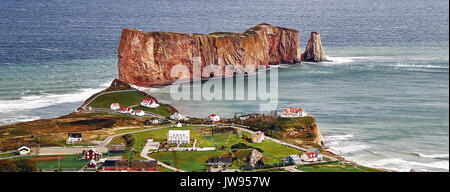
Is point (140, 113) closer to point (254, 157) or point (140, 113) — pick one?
point (140, 113)

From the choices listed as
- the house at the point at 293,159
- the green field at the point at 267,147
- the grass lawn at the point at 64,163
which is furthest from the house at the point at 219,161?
the grass lawn at the point at 64,163

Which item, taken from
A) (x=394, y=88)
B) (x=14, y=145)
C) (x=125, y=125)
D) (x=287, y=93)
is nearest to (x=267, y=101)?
(x=287, y=93)

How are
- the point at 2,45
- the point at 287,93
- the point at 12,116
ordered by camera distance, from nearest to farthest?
1. the point at 12,116
2. the point at 287,93
3. the point at 2,45

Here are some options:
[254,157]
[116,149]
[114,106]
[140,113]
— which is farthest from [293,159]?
[114,106]

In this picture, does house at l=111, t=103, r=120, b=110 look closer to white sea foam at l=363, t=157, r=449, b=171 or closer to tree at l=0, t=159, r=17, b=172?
tree at l=0, t=159, r=17, b=172

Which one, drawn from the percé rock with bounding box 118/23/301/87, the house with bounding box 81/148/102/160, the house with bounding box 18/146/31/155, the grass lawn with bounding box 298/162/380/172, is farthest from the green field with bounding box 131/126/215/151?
the percé rock with bounding box 118/23/301/87
